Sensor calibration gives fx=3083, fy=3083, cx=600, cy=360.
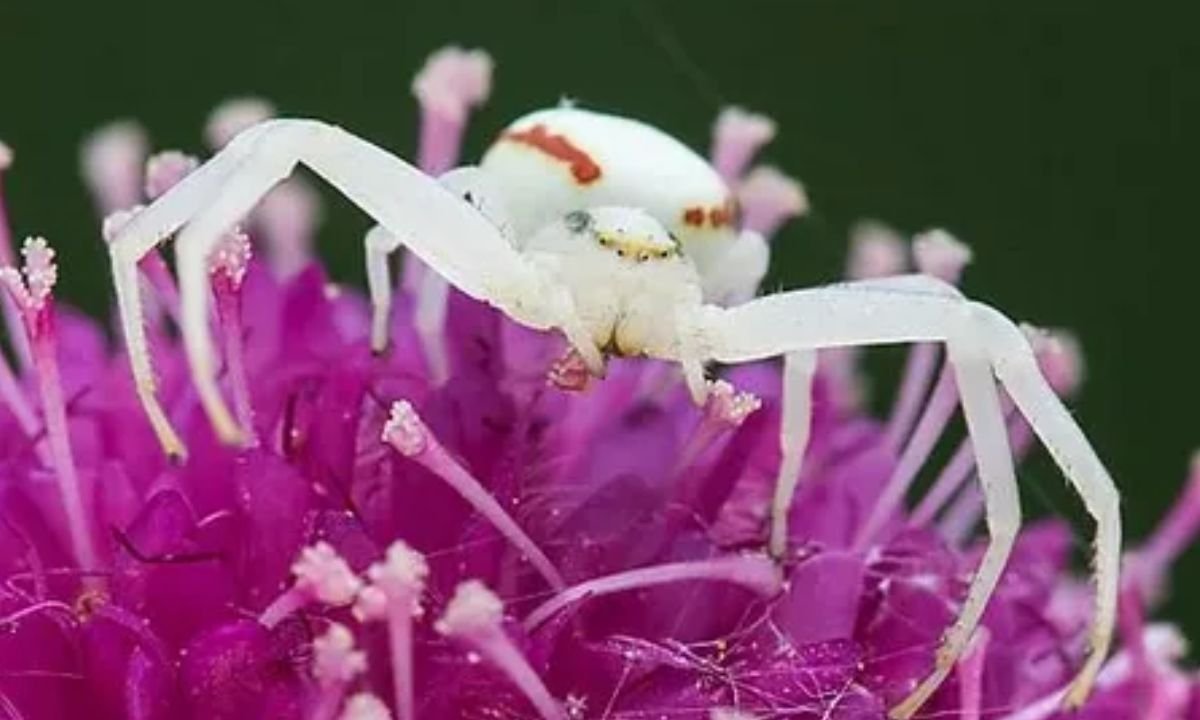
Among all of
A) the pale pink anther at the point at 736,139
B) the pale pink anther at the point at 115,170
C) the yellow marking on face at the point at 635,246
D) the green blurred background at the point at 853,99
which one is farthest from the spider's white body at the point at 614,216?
the green blurred background at the point at 853,99

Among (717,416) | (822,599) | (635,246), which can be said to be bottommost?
(822,599)

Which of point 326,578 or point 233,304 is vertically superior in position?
point 233,304

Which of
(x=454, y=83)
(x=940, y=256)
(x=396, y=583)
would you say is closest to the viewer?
(x=396, y=583)

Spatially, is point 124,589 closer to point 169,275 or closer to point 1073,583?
point 169,275

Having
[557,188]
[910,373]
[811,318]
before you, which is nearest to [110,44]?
[910,373]

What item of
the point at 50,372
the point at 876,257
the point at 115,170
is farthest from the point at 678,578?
the point at 115,170

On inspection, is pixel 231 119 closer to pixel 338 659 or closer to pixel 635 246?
pixel 635 246

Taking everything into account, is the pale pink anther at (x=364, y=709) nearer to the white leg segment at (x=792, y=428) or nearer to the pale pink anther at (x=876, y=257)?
the white leg segment at (x=792, y=428)
